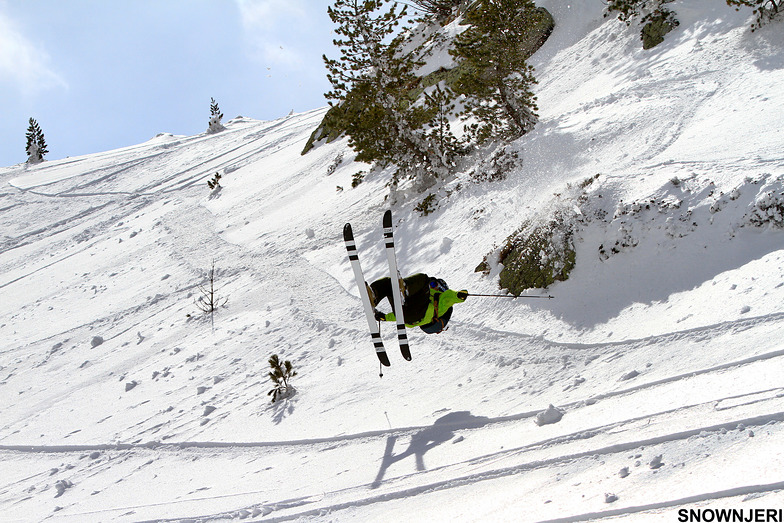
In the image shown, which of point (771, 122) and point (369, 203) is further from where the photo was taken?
point (369, 203)

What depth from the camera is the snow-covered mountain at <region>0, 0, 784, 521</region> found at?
14.9ft

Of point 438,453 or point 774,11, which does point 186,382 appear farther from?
point 774,11

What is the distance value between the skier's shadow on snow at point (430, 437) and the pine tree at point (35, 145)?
5230 centimetres

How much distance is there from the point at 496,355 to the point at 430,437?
178 centimetres

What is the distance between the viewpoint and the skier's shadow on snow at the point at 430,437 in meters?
5.71

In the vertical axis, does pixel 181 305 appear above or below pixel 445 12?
below

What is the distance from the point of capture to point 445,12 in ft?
94.7

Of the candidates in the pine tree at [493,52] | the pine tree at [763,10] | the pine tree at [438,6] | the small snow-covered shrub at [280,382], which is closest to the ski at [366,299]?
the small snow-covered shrub at [280,382]

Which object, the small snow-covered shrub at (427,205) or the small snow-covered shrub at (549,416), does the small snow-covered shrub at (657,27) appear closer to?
the small snow-covered shrub at (427,205)

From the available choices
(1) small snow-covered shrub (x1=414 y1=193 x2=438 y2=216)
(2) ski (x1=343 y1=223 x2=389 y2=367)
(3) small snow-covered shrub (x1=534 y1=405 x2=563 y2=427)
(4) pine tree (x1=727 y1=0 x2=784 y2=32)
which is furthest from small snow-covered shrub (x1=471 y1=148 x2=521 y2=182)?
(3) small snow-covered shrub (x1=534 y1=405 x2=563 y2=427)

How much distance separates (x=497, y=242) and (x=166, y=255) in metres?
11.8

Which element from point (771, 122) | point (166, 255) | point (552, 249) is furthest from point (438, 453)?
point (166, 255)

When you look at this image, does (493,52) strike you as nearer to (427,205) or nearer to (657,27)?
(427,205)

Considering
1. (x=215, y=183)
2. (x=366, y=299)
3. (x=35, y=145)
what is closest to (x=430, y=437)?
(x=366, y=299)
